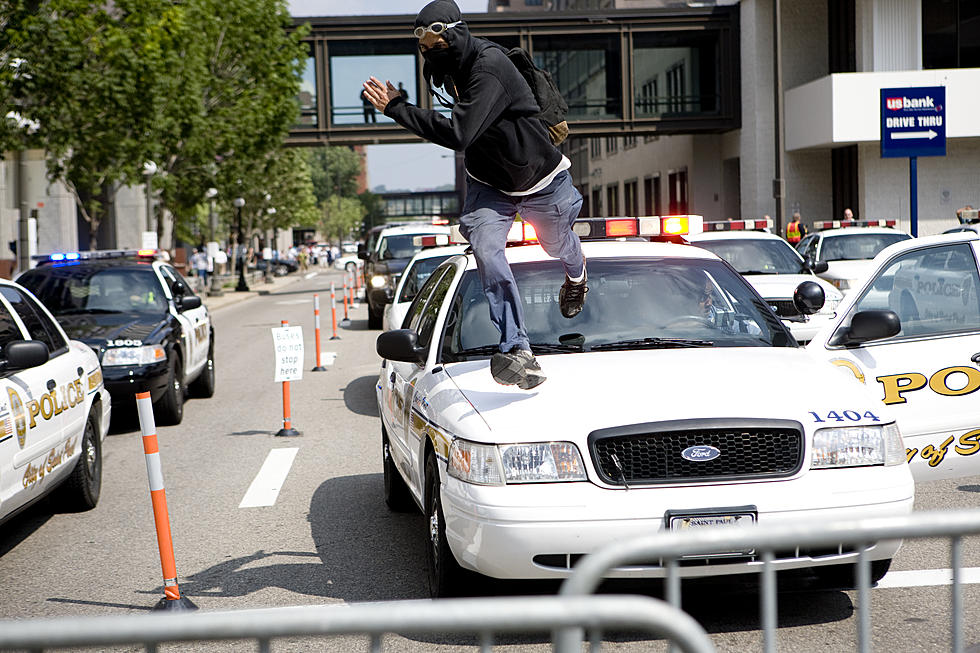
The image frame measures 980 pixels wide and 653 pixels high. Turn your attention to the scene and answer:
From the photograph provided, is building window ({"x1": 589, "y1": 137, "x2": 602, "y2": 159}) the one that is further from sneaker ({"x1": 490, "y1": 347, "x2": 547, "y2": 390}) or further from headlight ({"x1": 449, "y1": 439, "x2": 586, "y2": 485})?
headlight ({"x1": 449, "y1": 439, "x2": 586, "y2": 485})

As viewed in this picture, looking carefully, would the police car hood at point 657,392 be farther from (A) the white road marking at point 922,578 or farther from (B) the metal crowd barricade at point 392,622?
(B) the metal crowd barricade at point 392,622

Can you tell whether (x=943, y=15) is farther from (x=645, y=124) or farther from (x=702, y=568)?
(x=702, y=568)

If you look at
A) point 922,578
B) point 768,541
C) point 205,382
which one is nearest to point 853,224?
Answer: point 205,382

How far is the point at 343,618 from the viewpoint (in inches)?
86.1

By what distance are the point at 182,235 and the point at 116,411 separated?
5144 centimetres

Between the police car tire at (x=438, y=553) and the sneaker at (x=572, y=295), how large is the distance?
101 cm

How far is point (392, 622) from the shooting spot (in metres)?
2.17

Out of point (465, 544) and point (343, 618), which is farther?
point (465, 544)

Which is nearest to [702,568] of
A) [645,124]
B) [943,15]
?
[943,15]

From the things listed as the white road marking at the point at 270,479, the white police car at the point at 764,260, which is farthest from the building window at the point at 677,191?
the white road marking at the point at 270,479

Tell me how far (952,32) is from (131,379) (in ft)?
111

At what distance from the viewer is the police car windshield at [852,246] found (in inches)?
793

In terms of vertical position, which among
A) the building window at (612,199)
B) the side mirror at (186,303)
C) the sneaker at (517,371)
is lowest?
the sneaker at (517,371)

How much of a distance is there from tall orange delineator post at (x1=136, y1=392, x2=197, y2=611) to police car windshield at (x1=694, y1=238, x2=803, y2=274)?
10327 mm
